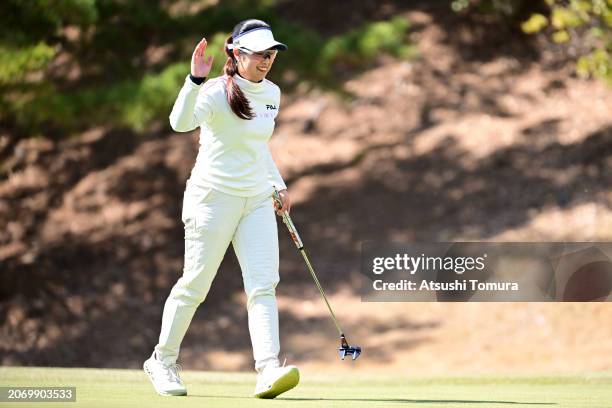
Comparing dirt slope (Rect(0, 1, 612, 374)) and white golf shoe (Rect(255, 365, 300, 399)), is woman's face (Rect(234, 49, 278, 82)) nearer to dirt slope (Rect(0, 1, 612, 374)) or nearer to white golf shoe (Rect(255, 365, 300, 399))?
white golf shoe (Rect(255, 365, 300, 399))

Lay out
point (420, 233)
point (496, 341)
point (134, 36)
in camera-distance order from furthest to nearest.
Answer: point (420, 233) → point (496, 341) → point (134, 36)

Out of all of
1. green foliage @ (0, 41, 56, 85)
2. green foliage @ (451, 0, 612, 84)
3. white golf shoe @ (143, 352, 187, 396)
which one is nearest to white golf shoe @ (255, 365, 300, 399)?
white golf shoe @ (143, 352, 187, 396)

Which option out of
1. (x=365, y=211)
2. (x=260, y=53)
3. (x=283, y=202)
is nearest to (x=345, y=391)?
(x=283, y=202)

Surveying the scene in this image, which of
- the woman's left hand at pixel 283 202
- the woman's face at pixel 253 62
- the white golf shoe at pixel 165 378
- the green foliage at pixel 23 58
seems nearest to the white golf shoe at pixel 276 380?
the white golf shoe at pixel 165 378

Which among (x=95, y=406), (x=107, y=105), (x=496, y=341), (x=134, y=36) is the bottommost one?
(x=95, y=406)

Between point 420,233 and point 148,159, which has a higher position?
point 148,159

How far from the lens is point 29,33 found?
11.0 metres

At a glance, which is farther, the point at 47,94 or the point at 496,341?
the point at 496,341

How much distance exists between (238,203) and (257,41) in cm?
74

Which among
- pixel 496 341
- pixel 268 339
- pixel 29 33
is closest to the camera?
pixel 268 339

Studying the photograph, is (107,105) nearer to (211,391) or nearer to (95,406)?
(211,391)

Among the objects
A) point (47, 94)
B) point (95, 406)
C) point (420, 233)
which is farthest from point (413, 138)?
point (95, 406)

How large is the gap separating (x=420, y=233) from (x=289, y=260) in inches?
73.2

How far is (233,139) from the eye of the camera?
5.15 meters
